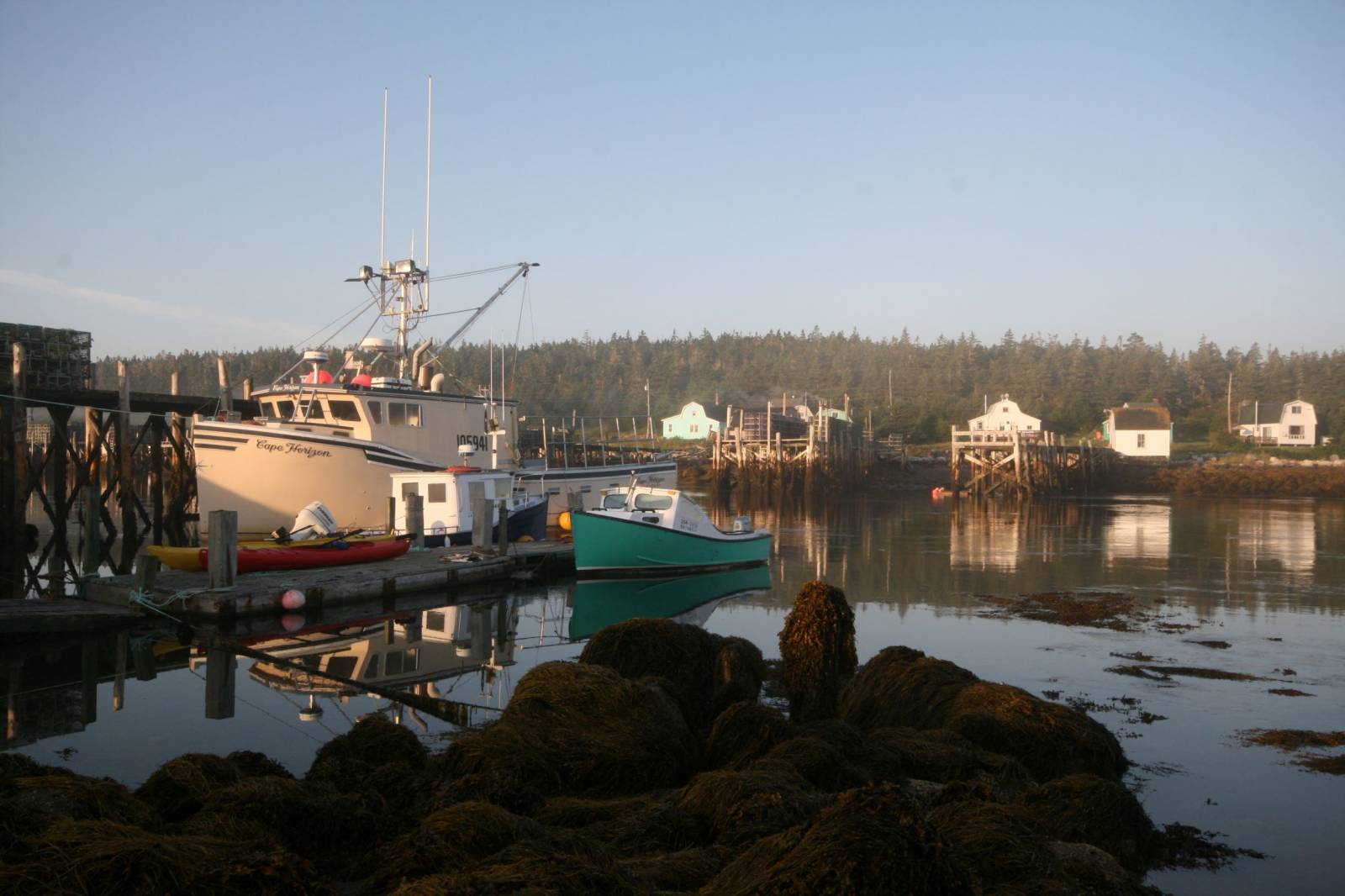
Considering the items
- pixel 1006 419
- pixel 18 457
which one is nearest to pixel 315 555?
pixel 18 457

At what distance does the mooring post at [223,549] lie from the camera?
15.4m

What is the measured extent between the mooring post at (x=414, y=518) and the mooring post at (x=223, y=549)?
632 centimetres

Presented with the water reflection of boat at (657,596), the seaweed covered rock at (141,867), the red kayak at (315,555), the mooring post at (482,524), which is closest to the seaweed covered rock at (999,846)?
the seaweed covered rock at (141,867)

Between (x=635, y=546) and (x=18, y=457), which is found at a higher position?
(x=18, y=457)

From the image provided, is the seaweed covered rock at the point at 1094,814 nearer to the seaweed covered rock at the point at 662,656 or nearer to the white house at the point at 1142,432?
the seaweed covered rock at the point at 662,656

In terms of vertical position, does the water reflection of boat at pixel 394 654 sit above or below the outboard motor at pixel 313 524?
below

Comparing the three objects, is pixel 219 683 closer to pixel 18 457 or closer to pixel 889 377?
pixel 18 457

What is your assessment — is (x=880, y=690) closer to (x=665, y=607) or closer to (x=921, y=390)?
(x=665, y=607)

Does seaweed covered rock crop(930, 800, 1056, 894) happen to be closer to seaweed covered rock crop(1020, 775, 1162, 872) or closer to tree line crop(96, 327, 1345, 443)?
seaweed covered rock crop(1020, 775, 1162, 872)

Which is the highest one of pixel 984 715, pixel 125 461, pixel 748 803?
pixel 125 461

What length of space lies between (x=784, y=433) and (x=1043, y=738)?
6006cm

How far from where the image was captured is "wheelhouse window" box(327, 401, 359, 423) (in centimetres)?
2653

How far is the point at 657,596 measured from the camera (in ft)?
66.1

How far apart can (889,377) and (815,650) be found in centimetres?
10154
